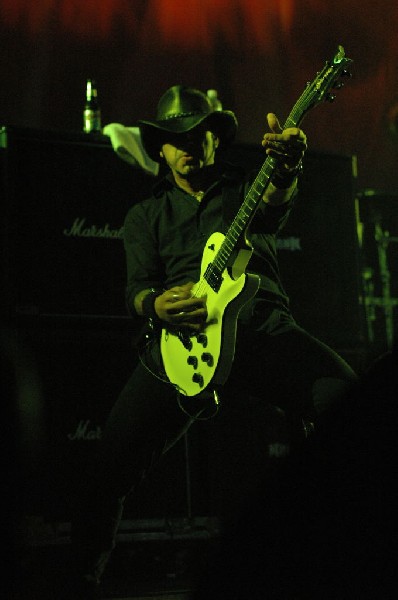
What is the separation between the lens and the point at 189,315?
9.35 feet

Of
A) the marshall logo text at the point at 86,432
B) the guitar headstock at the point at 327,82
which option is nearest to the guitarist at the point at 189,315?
the guitar headstock at the point at 327,82

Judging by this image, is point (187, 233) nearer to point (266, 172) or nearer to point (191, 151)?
point (191, 151)

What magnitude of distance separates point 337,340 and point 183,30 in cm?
219

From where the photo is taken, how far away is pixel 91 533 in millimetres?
2893

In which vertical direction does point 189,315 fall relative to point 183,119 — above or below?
below

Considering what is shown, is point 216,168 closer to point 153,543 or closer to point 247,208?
point 247,208

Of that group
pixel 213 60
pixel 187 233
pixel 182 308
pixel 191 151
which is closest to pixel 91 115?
pixel 213 60

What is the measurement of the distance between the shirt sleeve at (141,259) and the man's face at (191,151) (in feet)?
0.71

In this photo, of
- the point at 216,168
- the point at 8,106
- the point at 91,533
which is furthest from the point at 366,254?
the point at 91,533

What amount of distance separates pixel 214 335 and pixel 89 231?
144 cm

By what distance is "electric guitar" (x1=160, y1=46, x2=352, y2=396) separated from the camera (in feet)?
8.82

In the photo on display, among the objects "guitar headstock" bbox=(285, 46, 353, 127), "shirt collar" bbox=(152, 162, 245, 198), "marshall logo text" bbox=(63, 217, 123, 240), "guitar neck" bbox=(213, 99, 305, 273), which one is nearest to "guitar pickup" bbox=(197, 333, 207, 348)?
"guitar neck" bbox=(213, 99, 305, 273)

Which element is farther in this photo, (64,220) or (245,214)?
(64,220)

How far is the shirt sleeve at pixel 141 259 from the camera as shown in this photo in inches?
123
